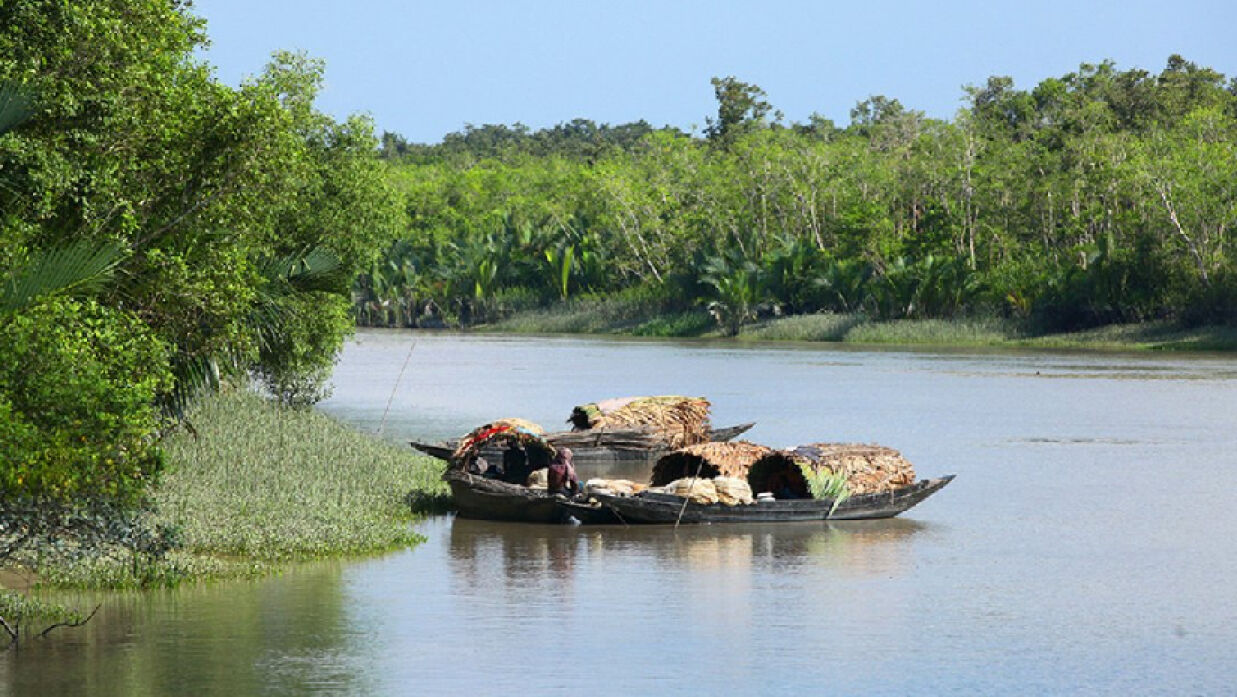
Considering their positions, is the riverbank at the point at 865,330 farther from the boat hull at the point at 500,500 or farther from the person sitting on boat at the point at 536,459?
the boat hull at the point at 500,500

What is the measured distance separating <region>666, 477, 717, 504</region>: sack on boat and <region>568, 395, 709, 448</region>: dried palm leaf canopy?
8549 mm

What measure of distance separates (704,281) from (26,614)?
65444mm

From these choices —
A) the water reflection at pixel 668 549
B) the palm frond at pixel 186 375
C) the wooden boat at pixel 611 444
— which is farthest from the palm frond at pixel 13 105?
the wooden boat at pixel 611 444

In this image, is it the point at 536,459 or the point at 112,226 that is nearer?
the point at 112,226

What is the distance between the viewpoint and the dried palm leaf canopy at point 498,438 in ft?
78.4

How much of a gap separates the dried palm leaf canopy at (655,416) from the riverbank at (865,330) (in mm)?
38716

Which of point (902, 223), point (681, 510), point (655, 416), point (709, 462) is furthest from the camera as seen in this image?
point (902, 223)

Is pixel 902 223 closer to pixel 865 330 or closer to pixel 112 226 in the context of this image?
pixel 865 330

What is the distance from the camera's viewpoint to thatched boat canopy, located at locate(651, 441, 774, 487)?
78.6ft

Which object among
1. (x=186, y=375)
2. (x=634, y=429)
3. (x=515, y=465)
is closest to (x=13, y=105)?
(x=186, y=375)

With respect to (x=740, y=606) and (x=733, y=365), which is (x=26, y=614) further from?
(x=733, y=365)

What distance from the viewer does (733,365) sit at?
64250 mm

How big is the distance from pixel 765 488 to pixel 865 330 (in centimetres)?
5343

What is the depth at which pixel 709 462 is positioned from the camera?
23.9m
